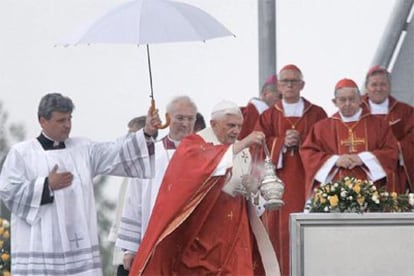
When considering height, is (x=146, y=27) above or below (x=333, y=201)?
above

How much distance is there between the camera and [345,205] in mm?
13516

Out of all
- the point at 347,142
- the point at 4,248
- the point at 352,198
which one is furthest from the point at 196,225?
the point at 347,142

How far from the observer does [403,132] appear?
14922 mm

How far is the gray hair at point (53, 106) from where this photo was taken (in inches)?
510

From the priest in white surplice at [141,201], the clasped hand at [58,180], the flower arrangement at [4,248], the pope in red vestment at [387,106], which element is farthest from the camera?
the pope in red vestment at [387,106]

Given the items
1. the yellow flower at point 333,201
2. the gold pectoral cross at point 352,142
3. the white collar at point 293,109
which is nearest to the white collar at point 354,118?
the gold pectoral cross at point 352,142

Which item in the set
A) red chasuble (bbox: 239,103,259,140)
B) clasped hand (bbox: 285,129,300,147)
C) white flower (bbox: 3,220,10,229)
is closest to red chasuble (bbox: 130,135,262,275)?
white flower (bbox: 3,220,10,229)

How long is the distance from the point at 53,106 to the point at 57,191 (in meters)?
0.61

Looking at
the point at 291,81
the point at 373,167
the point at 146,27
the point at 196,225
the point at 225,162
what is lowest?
the point at 196,225

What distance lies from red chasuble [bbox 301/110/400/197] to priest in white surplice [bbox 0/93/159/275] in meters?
1.87

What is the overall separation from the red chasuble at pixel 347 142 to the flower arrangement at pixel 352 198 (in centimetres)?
83

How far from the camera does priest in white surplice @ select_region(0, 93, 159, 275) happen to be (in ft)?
42.5

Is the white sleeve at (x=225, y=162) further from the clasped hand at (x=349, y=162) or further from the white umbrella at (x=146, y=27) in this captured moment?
the clasped hand at (x=349, y=162)

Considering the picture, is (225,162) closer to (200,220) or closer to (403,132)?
(200,220)
